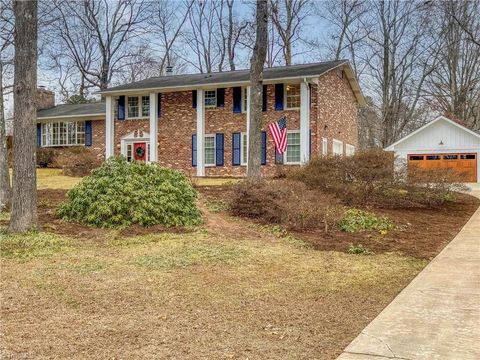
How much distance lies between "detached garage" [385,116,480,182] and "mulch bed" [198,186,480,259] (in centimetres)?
1298

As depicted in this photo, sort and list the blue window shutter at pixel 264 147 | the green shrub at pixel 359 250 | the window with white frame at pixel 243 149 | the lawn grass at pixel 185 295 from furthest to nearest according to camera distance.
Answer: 1. the window with white frame at pixel 243 149
2. the blue window shutter at pixel 264 147
3. the green shrub at pixel 359 250
4. the lawn grass at pixel 185 295

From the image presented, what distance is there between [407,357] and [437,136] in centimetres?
2446

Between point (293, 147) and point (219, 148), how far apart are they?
362 centimetres

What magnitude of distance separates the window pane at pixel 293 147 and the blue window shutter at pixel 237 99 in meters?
2.81

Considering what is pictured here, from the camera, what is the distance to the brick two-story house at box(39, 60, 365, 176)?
2158 centimetres

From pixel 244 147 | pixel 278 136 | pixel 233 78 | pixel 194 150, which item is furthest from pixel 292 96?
pixel 194 150

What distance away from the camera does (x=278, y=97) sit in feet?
72.4

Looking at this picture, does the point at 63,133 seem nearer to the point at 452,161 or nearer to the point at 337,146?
the point at 337,146

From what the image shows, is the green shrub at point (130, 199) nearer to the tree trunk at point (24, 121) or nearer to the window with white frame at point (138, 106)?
the tree trunk at point (24, 121)

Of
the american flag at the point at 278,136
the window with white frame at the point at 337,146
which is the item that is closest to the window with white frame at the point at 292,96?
the window with white frame at the point at 337,146

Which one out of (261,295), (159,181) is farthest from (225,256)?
(159,181)

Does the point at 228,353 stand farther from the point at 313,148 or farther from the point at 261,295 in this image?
the point at 313,148

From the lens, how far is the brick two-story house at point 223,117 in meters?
21.6

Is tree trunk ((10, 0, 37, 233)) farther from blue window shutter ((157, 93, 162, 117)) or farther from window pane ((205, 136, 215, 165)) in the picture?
blue window shutter ((157, 93, 162, 117))
